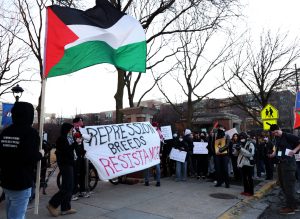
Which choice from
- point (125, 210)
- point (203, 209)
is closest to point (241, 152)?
point (203, 209)

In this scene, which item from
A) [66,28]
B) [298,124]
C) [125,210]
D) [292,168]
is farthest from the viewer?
[298,124]

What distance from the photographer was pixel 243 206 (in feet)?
24.8

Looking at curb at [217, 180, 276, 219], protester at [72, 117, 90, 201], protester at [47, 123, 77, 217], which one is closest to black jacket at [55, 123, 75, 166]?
protester at [47, 123, 77, 217]

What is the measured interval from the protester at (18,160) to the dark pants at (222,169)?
7.21 meters

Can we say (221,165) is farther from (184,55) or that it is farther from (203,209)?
(184,55)

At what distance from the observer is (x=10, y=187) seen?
362 cm

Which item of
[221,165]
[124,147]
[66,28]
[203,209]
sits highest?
[66,28]

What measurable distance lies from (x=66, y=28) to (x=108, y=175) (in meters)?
3.58

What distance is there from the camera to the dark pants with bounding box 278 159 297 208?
279 inches

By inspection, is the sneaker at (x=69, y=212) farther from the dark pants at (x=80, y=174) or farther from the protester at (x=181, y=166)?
the protester at (x=181, y=166)

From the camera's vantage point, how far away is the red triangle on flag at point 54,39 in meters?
5.75

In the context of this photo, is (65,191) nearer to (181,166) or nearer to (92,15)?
(92,15)

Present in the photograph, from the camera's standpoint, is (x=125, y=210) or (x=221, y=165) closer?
(x=125, y=210)

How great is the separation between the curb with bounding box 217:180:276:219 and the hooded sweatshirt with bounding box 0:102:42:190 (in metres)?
4.33
